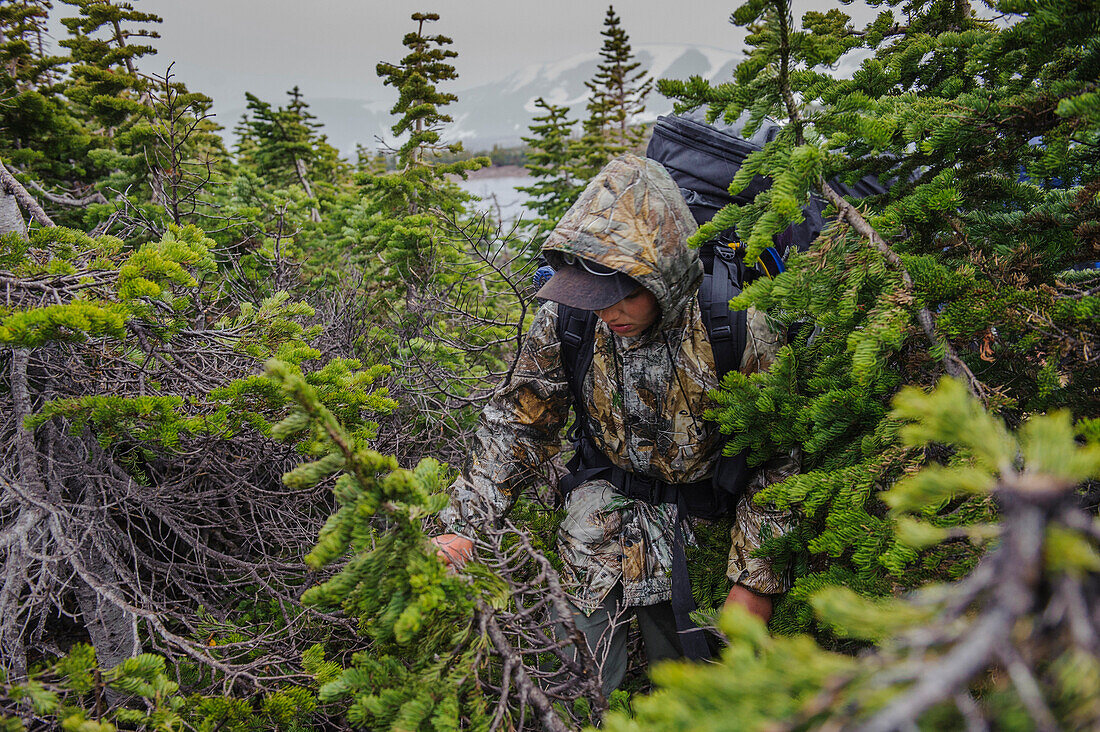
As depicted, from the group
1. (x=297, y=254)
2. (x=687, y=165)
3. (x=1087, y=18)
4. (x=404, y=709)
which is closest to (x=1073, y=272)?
(x=1087, y=18)

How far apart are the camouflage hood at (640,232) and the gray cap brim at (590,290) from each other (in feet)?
0.27

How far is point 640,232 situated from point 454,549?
1620 mm

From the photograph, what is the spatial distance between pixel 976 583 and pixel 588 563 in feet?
8.03

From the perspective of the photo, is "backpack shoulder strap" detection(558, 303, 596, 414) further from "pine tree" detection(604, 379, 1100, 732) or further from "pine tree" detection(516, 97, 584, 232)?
"pine tree" detection(516, 97, 584, 232)

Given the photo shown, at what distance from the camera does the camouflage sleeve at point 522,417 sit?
297 cm

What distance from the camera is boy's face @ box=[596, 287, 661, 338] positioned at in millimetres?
2600

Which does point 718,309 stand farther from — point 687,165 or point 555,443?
point 555,443

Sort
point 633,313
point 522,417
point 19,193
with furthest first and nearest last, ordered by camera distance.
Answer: point 19,193 < point 522,417 < point 633,313

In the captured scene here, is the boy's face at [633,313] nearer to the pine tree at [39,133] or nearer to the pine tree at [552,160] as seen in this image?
the pine tree at [39,133]

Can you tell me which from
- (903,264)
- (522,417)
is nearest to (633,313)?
(522,417)

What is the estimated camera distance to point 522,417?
9.90 feet

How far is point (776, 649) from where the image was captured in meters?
0.88

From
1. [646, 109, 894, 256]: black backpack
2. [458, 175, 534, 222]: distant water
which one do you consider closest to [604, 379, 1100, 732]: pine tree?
[646, 109, 894, 256]: black backpack

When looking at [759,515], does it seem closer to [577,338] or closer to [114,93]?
[577,338]
